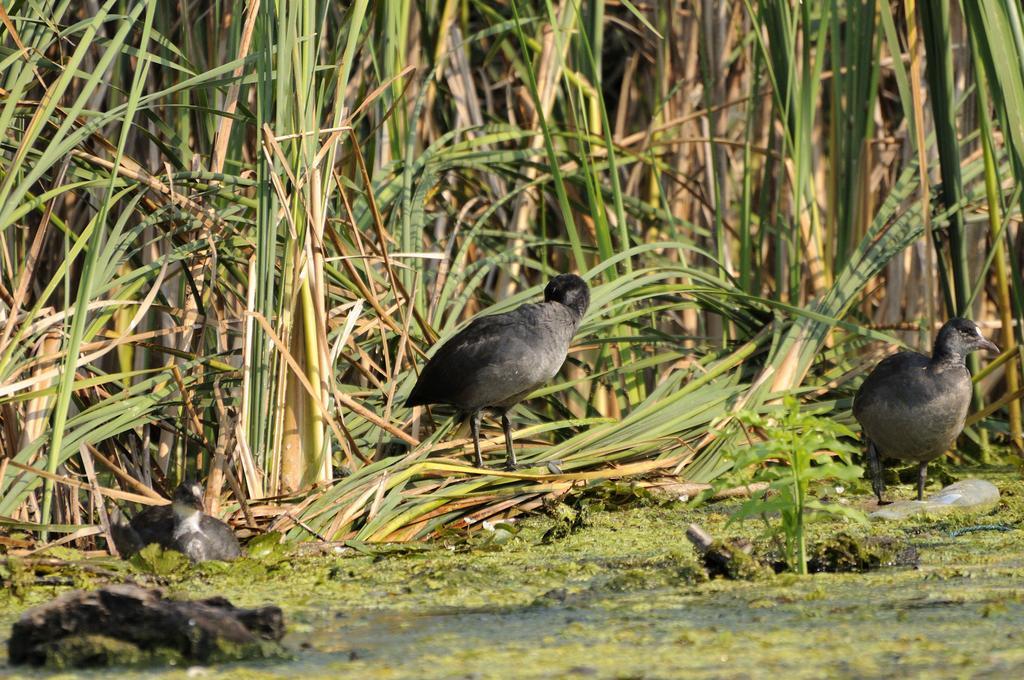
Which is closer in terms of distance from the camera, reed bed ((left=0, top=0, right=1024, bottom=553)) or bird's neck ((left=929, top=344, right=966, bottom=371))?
reed bed ((left=0, top=0, right=1024, bottom=553))

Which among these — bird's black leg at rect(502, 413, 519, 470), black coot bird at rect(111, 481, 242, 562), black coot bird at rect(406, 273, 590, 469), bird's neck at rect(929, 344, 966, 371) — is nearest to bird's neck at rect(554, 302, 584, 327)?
black coot bird at rect(406, 273, 590, 469)

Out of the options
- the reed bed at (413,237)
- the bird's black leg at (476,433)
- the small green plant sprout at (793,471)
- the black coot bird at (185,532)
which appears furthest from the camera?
the bird's black leg at (476,433)

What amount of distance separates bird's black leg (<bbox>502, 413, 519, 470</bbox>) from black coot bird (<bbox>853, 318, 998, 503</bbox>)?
1236 millimetres

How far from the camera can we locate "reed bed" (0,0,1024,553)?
3.98 metres

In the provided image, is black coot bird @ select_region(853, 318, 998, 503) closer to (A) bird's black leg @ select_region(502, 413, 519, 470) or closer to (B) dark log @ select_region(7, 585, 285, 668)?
(A) bird's black leg @ select_region(502, 413, 519, 470)

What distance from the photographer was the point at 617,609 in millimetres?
3031

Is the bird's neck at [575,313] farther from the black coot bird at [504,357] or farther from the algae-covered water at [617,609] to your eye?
the algae-covered water at [617,609]

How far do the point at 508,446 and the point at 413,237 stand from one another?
1.02 m

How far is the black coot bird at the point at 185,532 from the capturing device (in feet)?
11.8

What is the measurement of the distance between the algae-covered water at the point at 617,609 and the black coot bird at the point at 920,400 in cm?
50

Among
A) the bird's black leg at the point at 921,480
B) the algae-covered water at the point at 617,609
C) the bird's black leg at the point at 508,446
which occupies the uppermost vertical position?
the algae-covered water at the point at 617,609

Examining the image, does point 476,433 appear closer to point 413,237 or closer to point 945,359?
point 413,237

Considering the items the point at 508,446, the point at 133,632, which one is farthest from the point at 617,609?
the point at 508,446

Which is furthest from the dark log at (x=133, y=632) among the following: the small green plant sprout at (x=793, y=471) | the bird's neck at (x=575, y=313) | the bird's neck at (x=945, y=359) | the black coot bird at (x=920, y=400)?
the bird's neck at (x=945, y=359)
